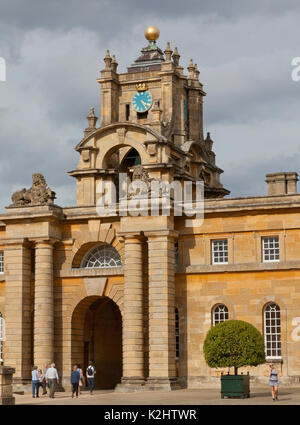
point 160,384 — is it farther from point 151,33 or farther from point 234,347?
point 151,33

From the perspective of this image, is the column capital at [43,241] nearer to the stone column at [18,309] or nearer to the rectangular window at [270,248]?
the stone column at [18,309]

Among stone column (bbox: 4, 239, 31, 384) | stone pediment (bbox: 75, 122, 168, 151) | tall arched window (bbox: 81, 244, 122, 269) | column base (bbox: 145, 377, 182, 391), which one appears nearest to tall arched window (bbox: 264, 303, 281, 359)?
column base (bbox: 145, 377, 182, 391)

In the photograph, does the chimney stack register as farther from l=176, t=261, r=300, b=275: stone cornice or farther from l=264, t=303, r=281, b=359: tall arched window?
l=264, t=303, r=281, b=359: tall arched window

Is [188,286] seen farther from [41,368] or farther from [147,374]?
[41,368]

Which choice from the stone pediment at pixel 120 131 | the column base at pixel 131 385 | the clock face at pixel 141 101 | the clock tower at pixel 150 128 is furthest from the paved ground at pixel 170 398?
the clock face at pixel 141 101

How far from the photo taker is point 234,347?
39.4 metres

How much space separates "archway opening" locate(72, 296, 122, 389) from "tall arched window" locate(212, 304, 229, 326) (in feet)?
21.4

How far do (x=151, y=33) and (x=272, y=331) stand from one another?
2479 cm

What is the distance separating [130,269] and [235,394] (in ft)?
33.9

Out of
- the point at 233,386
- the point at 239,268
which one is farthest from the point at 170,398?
the point at 239,268

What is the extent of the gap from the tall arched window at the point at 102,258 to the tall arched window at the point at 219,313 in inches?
229

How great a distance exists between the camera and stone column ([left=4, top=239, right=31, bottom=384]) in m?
48.7

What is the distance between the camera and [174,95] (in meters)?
59.4

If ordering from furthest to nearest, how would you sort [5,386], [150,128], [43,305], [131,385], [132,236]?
1. [150,128]
2. [43,305]
3. [132,236]
4. [131,385]
5. [5,386]
